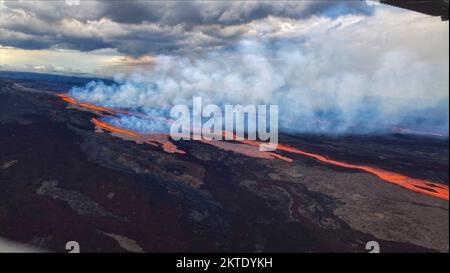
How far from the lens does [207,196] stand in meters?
26.4

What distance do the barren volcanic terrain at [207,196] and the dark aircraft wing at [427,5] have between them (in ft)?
46.5

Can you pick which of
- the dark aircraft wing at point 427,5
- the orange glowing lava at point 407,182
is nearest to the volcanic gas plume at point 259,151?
the orange glowing lava at point 407,182

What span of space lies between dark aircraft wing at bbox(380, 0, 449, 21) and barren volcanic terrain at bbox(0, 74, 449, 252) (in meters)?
14.2

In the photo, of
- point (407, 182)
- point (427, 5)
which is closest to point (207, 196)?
point (427, 5)

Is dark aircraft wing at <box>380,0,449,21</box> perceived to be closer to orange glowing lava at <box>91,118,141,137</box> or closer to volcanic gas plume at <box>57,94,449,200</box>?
volcanic gas plume at <box>57,94,449,200</box>

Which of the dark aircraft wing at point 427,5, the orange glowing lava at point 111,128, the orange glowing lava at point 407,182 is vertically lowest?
the orange glowing lava at point 407,182

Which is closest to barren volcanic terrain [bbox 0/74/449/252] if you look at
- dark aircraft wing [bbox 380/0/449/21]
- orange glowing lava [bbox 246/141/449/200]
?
orange glowing lava [bbox 246/141/449/200]

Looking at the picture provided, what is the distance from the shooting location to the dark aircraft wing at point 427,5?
63.1 feet

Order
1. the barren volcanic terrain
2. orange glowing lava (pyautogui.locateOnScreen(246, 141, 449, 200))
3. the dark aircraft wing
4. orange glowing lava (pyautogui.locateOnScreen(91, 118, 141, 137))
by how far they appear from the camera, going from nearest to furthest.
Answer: the dark aircraft wing
the barren volcanic terrain
orange glowing lava (pyautogui.locateOnScreen(246, 141, 449, 200))
orange glowing lava (pyautogui.locateOnScreen(91, 118, 141, 137))

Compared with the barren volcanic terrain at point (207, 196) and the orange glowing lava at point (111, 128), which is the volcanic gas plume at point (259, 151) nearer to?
the orange glowing lava at point (111, 128)

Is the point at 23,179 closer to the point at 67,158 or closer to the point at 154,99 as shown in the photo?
the point at 67,158

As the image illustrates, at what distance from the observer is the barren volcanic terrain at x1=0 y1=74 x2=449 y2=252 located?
19.9m

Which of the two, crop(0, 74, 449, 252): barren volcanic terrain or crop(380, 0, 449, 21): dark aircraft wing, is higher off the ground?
crop(380, 0, 449, 21): dark aircraft wing

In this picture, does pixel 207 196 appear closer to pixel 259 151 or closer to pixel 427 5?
pixel 259 151
